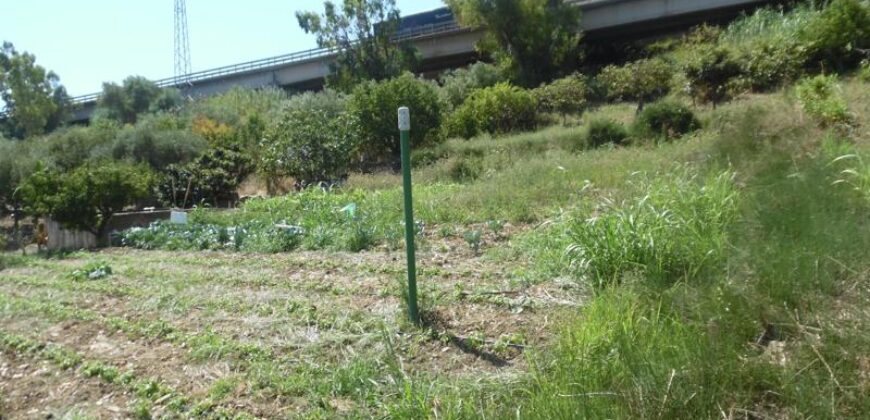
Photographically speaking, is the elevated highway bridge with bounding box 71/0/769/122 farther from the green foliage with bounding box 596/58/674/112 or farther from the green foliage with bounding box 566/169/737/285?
the green foliage with bounding box 566/169/737/285

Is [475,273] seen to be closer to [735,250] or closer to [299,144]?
[735,250]

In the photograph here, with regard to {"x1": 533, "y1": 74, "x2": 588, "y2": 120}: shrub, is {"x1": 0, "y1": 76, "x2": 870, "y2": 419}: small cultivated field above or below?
below

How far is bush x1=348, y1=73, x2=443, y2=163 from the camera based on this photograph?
757 inches

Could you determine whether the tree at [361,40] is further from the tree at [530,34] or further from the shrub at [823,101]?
the shrub at [823,101]

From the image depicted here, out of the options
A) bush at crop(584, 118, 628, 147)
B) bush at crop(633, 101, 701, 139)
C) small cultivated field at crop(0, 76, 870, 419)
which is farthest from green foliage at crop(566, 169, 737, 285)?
bush at crop(584, 118, 628, 147)

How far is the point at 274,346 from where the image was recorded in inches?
157

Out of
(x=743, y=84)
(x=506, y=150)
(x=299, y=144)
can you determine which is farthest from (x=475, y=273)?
(x=743, y=84)

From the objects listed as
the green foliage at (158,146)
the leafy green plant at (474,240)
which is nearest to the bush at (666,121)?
the leafy green plant at (474,240)

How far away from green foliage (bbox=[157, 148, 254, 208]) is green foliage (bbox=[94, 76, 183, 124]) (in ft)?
102

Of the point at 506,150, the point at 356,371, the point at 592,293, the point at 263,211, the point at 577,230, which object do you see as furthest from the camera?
the point at 506,150

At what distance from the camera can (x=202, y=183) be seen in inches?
657

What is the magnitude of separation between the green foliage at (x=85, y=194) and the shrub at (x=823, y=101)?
11811 millimetres

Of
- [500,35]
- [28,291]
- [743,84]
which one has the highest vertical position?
[500,35]

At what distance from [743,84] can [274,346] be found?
16496mm
